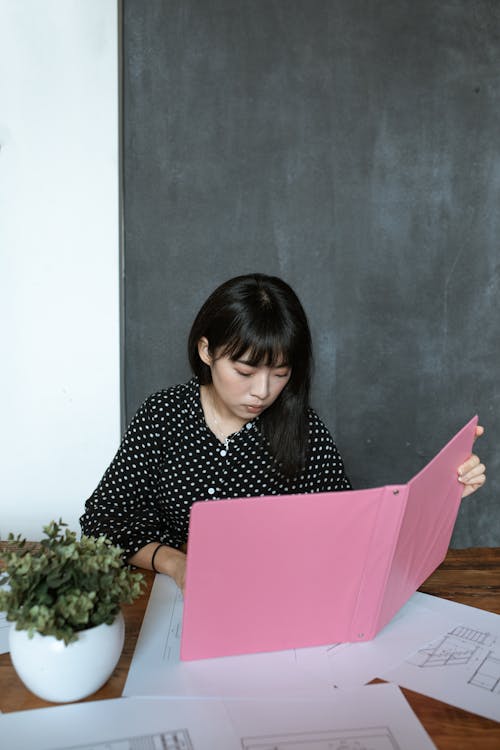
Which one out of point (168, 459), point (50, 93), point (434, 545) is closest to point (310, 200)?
point (50, 93)

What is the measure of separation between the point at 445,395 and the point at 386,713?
1.57 m

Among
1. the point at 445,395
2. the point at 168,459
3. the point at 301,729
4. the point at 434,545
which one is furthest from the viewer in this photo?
the point at 445,395

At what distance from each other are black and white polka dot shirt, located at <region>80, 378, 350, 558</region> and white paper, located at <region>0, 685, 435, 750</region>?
57 centimetres

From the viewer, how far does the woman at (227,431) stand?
1.24 meters

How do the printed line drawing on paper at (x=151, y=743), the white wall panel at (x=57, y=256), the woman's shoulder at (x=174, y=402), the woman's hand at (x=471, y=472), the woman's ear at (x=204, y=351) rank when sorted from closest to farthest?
1. the printed line drawing on paper at (x=151, y=743)
2. the woman's hand at (x=471, y=472)
3. the woman's ear at (x=204, y=351)
4. the woman's shoulder at (x=174, y=402)
5. the white wall panel at (x=57, y=256)

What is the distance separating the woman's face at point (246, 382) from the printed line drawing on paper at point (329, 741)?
615 millimetres

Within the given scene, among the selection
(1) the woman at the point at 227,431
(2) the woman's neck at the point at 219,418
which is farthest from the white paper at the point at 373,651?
(2) the woman's neck at the point at 219,418

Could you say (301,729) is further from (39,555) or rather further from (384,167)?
(384,167)

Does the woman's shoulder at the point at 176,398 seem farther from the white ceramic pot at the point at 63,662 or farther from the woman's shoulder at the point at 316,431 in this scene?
the white ceramic pot at the point at 63,662

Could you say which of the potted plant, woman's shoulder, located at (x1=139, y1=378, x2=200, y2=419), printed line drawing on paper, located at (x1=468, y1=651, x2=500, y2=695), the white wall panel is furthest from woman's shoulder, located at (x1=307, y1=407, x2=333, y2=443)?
the white wall panel

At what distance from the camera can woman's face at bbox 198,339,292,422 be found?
4.09 ft

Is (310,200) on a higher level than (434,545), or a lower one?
higher

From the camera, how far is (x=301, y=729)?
2.48 feet

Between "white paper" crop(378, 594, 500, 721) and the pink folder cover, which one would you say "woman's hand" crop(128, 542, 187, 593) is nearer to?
the pink folder cover
